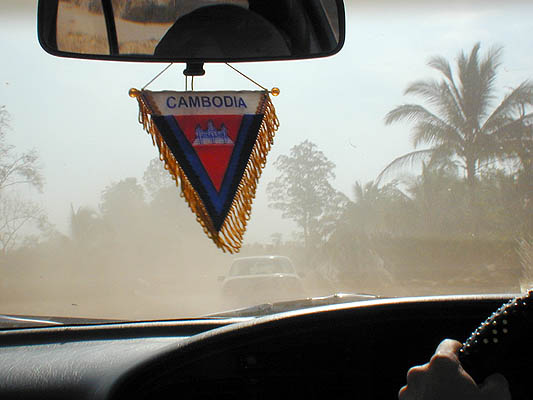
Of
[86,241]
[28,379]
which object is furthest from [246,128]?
[28,379]

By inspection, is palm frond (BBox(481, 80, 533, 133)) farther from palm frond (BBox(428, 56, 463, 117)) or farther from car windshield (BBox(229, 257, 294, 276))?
car windshield (BBox(229, 257, 294, 276))

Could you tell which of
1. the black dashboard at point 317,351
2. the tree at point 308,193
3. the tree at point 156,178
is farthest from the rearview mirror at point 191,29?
the black dashboard at point 317,351

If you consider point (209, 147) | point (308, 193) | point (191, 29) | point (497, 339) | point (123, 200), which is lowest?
point (497, 339)

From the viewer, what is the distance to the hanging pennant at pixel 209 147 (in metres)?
3.67

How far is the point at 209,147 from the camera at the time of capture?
12.2 ft

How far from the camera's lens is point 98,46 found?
316 centimetres

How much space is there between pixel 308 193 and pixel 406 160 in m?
0.73

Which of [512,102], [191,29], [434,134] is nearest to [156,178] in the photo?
[191,29]

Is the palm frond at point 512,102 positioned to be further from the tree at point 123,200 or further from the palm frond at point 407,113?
the tree at point 123,200

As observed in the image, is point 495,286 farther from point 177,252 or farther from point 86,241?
point 86,241

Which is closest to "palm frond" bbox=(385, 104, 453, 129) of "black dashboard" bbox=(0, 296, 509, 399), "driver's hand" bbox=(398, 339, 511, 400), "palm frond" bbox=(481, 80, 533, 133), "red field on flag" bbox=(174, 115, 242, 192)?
"palm frond" bbox=(481, 80, 533, 133)

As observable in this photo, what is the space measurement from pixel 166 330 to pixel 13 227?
65.9 inches

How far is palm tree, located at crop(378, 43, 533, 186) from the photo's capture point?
4.11m

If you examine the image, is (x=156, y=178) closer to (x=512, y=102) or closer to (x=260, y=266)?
(x=260, y=266)
